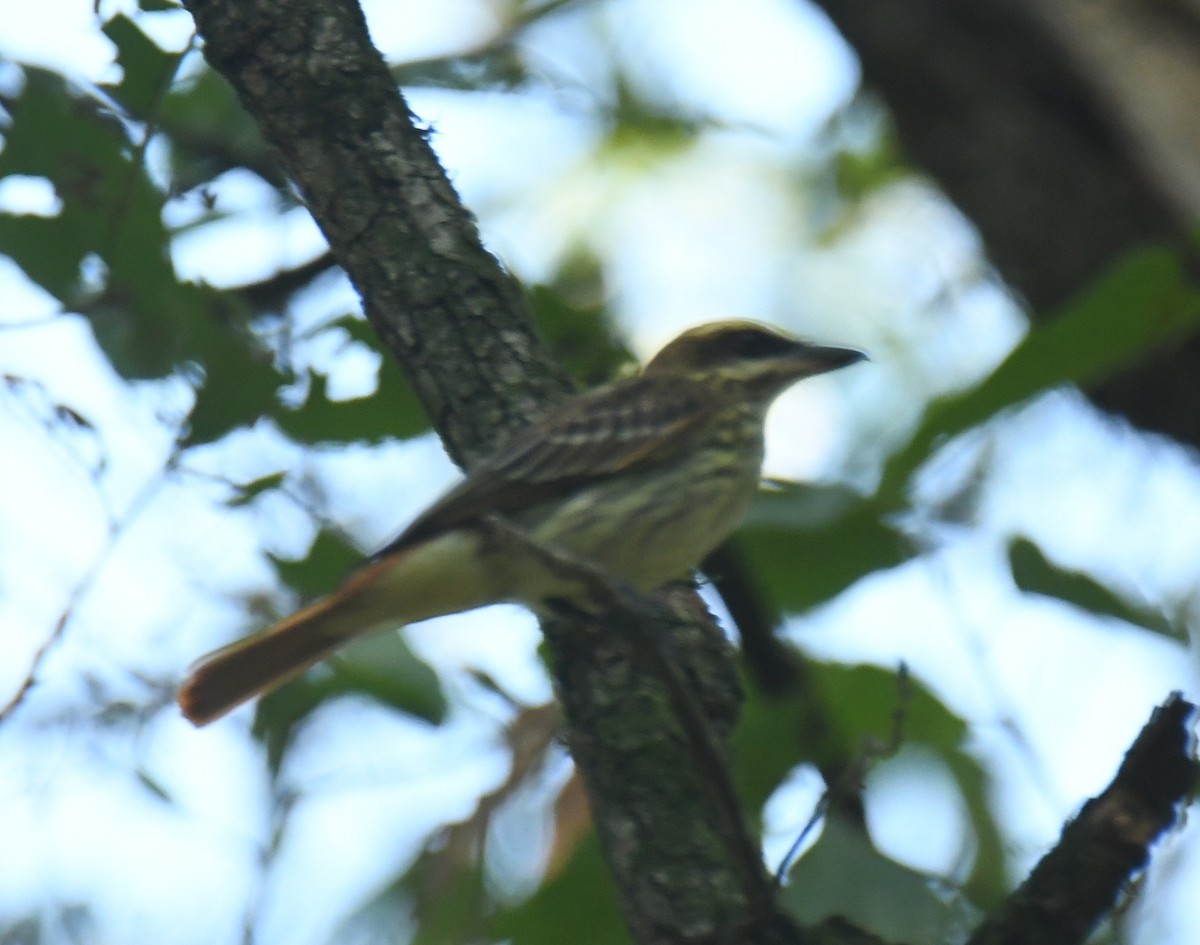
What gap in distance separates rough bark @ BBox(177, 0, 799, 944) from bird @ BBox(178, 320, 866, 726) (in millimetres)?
116

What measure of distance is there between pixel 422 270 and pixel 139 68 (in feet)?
4.32

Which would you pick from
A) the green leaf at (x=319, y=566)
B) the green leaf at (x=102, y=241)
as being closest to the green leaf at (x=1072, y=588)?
the green leaf at (x=319, y=566)

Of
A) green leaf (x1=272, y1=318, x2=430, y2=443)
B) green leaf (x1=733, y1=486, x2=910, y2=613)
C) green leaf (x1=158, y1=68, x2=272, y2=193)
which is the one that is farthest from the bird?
green leaf (x1=158, y1=68, x2=272, y2=193)

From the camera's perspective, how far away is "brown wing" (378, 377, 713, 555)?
3926 mm

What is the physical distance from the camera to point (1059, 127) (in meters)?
5.62

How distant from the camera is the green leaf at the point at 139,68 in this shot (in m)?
4.64

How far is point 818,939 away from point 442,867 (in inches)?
83.1

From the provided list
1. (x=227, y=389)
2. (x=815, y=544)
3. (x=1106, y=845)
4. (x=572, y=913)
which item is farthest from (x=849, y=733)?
(x=227, y=389)

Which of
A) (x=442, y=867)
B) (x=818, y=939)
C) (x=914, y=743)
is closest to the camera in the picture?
(x=818, y=939)

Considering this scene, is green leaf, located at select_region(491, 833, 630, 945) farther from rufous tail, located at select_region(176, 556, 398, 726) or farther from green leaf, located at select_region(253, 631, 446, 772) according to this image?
rufous tail, located at select_region(176, 556, 398, 726)

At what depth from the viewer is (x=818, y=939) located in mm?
3080

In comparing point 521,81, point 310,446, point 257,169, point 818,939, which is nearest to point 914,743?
point 818,939

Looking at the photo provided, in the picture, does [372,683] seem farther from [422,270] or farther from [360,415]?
[422,270]

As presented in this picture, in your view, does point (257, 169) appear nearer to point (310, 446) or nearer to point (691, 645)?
point (310, 446)
